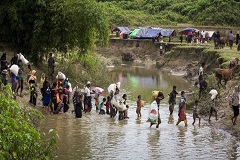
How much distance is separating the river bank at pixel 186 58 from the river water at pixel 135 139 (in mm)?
993

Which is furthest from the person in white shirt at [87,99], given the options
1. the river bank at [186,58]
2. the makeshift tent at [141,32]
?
the makeshift tent at [141,32]

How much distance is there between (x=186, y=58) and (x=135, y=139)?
25428 millimetres

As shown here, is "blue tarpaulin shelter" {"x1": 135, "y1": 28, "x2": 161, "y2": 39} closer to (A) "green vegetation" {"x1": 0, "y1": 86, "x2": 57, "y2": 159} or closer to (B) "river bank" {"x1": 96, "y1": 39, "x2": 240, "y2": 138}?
(B) "river bank" {"x1": 96, "y1": 39, "x2": 240, "y2": 138}

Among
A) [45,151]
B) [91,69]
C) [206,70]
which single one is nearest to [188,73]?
[206,70]

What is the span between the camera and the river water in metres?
16.4

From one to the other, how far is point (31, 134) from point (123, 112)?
36.6ft

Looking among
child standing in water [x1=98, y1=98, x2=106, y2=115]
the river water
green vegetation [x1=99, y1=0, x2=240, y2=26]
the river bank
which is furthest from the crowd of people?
green vegetation [x1=99, y1=0, x2=240, y2=26]

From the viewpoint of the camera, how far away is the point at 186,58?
141 feet

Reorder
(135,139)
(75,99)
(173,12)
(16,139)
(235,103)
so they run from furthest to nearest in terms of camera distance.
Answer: (173,12)
(75,99)
(235,103)
(135,139)
(16,139)

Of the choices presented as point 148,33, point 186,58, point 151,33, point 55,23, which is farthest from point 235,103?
point 148,33

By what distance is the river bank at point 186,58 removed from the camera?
22281 millimetres

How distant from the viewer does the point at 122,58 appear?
165 feet

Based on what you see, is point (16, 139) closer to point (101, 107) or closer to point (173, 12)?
point (101, 107)

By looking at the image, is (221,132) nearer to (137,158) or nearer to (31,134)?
(137,158)
